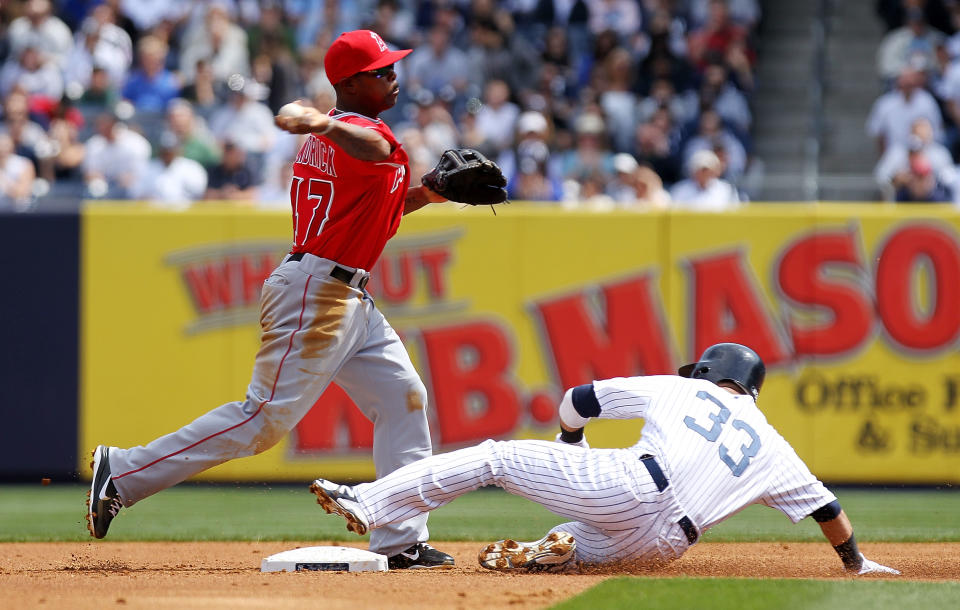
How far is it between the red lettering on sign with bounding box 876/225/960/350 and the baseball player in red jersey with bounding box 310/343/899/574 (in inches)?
198

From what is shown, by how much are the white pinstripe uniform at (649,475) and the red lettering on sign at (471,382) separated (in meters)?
4.81

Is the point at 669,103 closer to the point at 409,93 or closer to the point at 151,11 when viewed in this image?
the point at 409,93

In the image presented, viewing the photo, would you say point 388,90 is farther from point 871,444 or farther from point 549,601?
point 871,444

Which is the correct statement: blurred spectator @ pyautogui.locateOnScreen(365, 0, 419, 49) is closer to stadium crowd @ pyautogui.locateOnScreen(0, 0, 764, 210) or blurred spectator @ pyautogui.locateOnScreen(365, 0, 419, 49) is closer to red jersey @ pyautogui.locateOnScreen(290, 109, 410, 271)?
stadium crowd @ pyautogui.locateOnScreen(0, 0, 764, 210)

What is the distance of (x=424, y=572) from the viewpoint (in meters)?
5.51

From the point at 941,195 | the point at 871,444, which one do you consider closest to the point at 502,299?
the point at 871,444

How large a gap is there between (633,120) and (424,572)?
315 inches

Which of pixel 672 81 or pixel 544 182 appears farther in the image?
pixel 672 81

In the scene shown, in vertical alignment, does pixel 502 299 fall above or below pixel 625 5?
below

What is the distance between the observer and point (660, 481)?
16.6 ft

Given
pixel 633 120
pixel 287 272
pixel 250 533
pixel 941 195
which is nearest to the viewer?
pixel 287 272

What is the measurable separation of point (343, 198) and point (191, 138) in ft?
22.5

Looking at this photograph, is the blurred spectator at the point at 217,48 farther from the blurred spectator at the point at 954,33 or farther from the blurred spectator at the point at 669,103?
the blurred spectator at the point at 954,33

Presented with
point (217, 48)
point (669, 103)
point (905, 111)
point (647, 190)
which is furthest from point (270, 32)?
point (905, 111)
